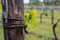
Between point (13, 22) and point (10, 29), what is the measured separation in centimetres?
5

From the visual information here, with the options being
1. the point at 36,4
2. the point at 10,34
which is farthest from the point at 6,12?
the point at 36,4

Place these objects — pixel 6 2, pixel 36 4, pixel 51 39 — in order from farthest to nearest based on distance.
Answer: pixel 36 4 → pixel 51 39 → pixel 6 2

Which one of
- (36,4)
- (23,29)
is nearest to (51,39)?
(23,29)

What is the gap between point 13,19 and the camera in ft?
4.40

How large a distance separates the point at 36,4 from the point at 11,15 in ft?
41.0

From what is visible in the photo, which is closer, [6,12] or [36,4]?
[6,12]

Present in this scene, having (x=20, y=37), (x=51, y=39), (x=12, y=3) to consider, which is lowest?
(x=51, y=39)

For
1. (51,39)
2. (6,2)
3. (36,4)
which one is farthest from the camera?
(36,4)

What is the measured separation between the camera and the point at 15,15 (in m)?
1.35

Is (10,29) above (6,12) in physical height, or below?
below

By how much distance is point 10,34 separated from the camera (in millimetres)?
1365

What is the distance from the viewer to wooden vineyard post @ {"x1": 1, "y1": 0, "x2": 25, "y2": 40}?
1.33 m

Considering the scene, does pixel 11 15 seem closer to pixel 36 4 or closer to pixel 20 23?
pixel 20 23

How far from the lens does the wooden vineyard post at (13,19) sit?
1.33 metres
